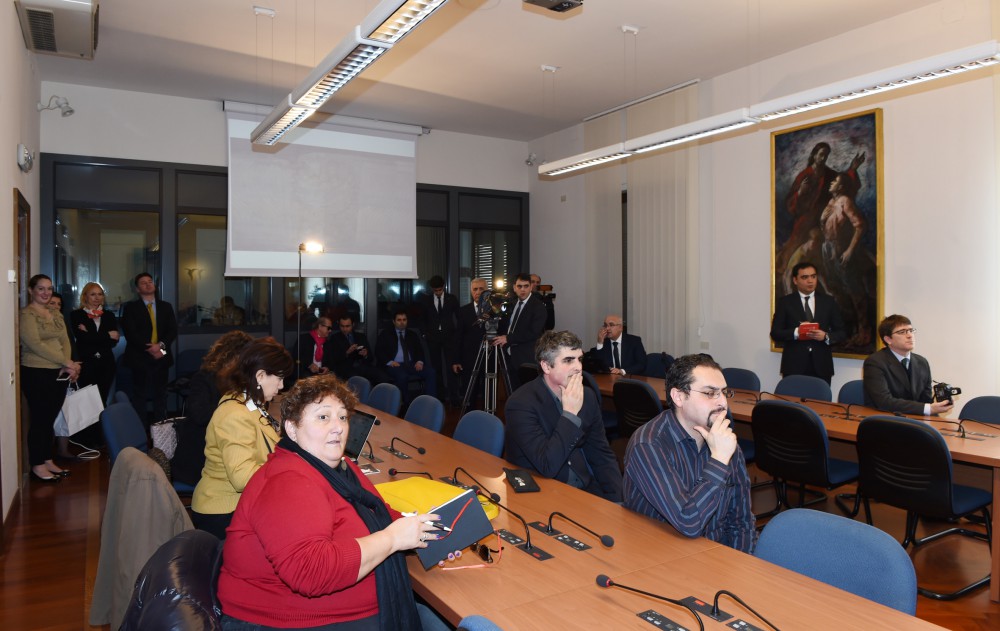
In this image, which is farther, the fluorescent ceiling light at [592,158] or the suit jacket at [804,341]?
the fluorescent ceiling light at [592,158]

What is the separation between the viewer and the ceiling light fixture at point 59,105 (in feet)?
23.7

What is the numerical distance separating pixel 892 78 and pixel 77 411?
6722 mm

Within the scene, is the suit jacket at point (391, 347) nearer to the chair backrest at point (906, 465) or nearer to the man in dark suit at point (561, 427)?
the man in dark suit at point (561, 427)

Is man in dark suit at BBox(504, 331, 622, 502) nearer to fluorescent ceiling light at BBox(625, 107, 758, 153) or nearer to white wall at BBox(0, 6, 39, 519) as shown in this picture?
fluorescent ceiling light at BBox(625, 107, 758, 153)

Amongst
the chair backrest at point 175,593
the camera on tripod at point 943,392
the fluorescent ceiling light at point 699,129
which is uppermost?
the fluorescent ceiling light at point 699,129

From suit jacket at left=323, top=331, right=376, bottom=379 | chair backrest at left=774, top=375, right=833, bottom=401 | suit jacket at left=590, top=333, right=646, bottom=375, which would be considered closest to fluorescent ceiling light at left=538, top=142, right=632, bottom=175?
suit jacket at left=590, top=333, right=646, bottom=375

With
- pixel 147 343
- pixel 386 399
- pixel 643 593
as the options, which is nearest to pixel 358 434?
pixel 643 593

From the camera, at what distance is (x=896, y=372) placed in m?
4.59

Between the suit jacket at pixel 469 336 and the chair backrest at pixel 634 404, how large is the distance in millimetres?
3424

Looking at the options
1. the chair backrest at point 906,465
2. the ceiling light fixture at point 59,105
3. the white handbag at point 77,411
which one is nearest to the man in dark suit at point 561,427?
the chair backrest at point 906,465

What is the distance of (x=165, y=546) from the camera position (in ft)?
5.75

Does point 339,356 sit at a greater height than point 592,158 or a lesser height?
lesser

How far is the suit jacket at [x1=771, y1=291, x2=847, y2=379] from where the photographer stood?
609 cm

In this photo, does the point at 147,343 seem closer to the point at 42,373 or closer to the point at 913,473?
the point at 42,373
